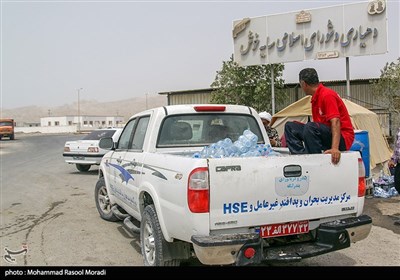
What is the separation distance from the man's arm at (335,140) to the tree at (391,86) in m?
14.4

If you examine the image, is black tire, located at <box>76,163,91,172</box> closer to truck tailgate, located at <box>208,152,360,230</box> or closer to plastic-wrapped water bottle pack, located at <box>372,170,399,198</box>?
plastic-wrapped water bottle pack, located at <box>372,170,399,198</box>

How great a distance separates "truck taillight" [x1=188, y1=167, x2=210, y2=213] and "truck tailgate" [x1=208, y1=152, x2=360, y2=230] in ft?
0.16

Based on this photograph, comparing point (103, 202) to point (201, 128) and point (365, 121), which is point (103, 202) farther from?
point (365, 121)

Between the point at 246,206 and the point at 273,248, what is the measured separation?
0.57 meters

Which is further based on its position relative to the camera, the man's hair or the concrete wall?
the concrete wall

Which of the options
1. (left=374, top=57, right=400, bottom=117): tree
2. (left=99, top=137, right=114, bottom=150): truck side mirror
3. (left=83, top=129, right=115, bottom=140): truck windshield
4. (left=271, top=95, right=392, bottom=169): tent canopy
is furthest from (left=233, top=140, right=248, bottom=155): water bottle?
(left=374, top=57, right=400, bottom=117): tree

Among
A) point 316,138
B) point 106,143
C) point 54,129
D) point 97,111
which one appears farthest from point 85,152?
point 97,111

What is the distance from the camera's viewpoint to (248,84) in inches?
765

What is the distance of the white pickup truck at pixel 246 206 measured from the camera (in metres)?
3.28

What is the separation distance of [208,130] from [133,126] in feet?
4.09

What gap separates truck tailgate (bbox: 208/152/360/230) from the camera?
331cm

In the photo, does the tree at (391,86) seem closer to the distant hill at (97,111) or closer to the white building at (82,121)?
the white building at (82,121)

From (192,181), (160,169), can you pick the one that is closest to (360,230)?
(192,181)

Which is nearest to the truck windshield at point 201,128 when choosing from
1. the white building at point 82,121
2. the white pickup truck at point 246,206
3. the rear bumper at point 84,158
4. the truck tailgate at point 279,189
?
the white pickup truck at point 246,206
